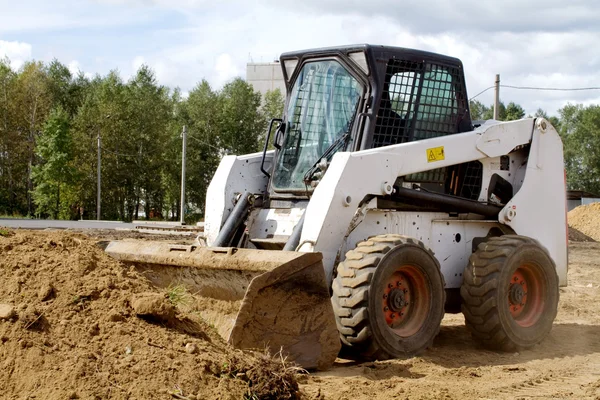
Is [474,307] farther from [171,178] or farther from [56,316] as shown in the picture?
[171,178]

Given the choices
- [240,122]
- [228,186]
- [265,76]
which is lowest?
[228,186]

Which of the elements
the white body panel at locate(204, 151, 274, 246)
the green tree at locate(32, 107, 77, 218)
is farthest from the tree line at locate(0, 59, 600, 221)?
the white body panel at locate(204, 151, 274, 246)

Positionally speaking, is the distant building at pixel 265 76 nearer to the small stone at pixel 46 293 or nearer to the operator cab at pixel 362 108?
the operator cab at pixel 362 108

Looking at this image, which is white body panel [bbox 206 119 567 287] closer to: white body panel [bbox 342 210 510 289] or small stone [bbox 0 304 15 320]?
white body panel [bbox 342 210 510 289]

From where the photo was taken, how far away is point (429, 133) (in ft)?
30.0

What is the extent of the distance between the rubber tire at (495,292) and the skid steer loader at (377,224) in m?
0.01

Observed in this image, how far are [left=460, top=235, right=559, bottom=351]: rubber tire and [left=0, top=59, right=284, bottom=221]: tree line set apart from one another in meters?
44.6

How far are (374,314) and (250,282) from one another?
1.22 meters

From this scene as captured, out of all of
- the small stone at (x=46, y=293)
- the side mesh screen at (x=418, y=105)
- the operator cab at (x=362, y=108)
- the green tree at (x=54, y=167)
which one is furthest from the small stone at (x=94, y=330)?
the green tree at (x=54, y=167)

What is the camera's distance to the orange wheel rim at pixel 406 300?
25.4 feet

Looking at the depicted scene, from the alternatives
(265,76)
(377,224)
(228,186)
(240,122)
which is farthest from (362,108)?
(265,76)

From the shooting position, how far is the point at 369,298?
7242 millimetres

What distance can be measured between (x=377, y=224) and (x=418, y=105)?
153 centimetres

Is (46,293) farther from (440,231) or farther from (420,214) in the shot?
(440,231)
